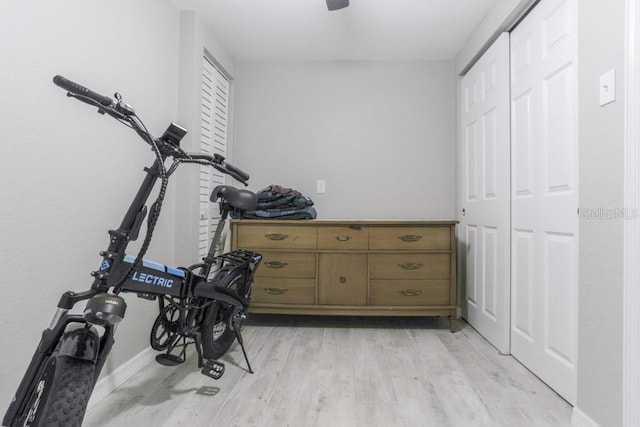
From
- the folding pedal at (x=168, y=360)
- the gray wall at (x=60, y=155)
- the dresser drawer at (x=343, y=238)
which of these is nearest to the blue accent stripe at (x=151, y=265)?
the gray wall at (x=60, y=155)

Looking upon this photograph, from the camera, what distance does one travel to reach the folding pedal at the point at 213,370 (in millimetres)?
1644

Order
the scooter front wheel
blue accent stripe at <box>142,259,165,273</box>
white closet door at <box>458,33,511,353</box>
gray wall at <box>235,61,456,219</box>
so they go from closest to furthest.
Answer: the scooter front wheel, blue accent stripe at <box>142,259,165,273</box>, white closet door at <box>458,33,511,353</box>, gray wall at <box>235,61,456,219</box>

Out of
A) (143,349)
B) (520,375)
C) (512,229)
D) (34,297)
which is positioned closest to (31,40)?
(34,297)

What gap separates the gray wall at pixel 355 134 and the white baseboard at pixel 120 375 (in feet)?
5.27

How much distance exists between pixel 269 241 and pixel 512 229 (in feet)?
5.19

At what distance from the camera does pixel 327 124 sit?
310 centimetres

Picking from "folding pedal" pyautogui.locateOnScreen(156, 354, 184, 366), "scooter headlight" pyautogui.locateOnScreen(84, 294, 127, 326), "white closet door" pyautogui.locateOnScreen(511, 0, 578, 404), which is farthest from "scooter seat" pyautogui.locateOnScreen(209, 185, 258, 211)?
"white closet door" pyautogui.locateOnScreen(511, 0, 578, 404)

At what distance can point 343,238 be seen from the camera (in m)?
2.57

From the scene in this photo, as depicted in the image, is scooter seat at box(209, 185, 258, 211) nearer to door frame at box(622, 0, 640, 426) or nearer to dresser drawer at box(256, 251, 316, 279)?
dresser drawer at box(256, 251, 316, 279)

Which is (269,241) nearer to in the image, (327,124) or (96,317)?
(327,124)

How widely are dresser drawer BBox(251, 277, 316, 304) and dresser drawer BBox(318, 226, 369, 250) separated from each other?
29 centimetres

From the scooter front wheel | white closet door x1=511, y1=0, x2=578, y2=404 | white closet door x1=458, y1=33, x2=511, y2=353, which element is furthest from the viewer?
white closet door x1=458, y1=33, x2=511, y2=353

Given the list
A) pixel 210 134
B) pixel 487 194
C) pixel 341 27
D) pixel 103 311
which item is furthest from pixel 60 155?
pixel 487 194

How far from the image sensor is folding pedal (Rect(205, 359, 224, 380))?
64.7 inches
